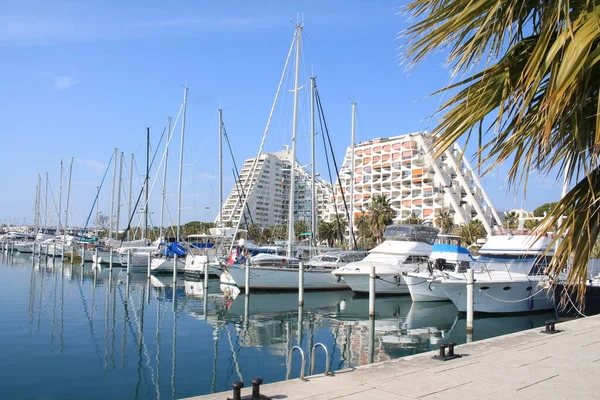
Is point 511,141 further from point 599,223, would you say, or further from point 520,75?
point 599,223

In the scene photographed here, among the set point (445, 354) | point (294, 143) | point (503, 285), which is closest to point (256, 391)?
point (445, 354)

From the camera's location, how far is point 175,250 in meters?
46.0

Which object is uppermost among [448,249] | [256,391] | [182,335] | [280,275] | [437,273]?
[448,249]

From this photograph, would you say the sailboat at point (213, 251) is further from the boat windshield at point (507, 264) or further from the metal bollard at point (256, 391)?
the metal bollard at point (256, 391)

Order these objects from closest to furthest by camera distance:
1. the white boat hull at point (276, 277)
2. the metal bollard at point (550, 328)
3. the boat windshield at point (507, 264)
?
the metal bollard at point (550, 328) < the boat windshield at point (507, 264) < the white boat hull at point (276, 277)

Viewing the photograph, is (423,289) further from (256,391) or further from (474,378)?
(256,391)

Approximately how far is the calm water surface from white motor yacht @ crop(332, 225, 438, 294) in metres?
1.05

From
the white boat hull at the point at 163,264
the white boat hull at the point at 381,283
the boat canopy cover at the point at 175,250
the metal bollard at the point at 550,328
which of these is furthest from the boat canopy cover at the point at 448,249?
the boat canopy cover at the point at 175,250

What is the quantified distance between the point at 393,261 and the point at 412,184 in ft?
269

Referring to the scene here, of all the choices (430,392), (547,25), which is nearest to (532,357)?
(430,392)

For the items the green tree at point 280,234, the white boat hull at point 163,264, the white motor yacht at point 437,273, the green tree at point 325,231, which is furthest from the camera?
the green tree at point 325,231

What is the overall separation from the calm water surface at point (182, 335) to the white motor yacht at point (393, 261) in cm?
105

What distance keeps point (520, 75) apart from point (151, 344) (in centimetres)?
1621

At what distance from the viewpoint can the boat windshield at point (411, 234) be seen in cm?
3212
